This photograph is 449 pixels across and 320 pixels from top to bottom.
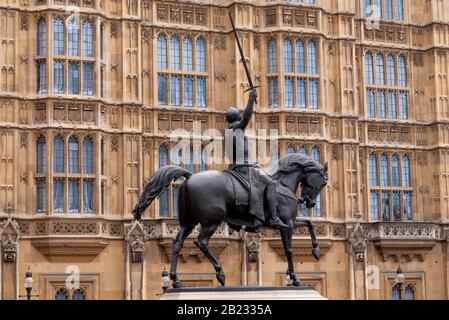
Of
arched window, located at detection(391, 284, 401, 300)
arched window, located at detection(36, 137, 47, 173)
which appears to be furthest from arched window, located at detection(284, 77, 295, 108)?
arched window, located at detection(36, 137, 47, 173)

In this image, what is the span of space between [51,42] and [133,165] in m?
5.63

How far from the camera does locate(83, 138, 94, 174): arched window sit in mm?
35625

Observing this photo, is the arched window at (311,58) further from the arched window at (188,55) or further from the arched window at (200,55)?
the arched window at (188,55)

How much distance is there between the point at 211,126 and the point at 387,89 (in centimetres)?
893

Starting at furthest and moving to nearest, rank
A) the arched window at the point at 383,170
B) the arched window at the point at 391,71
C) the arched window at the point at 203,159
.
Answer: the arched window at the point at 391,71 → the arched window at the point at 383,170 → the arched window at the point at 203,159

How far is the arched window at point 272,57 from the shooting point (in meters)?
39.3

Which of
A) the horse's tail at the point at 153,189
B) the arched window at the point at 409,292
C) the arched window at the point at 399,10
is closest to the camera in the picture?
the horse's tail at the point at 153,189

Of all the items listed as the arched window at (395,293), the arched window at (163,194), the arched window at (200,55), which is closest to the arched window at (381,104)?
the arched window at (395,293)

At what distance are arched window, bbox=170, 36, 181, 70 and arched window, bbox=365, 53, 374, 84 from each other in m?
8.94

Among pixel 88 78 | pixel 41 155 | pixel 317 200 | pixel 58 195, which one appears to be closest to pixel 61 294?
pixel 58 195

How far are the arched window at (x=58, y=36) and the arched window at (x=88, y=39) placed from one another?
0.89 m

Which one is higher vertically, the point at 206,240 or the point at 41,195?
the point at 41,195

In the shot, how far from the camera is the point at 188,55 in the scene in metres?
38.7

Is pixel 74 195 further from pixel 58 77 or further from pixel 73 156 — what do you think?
pixel 58 77
